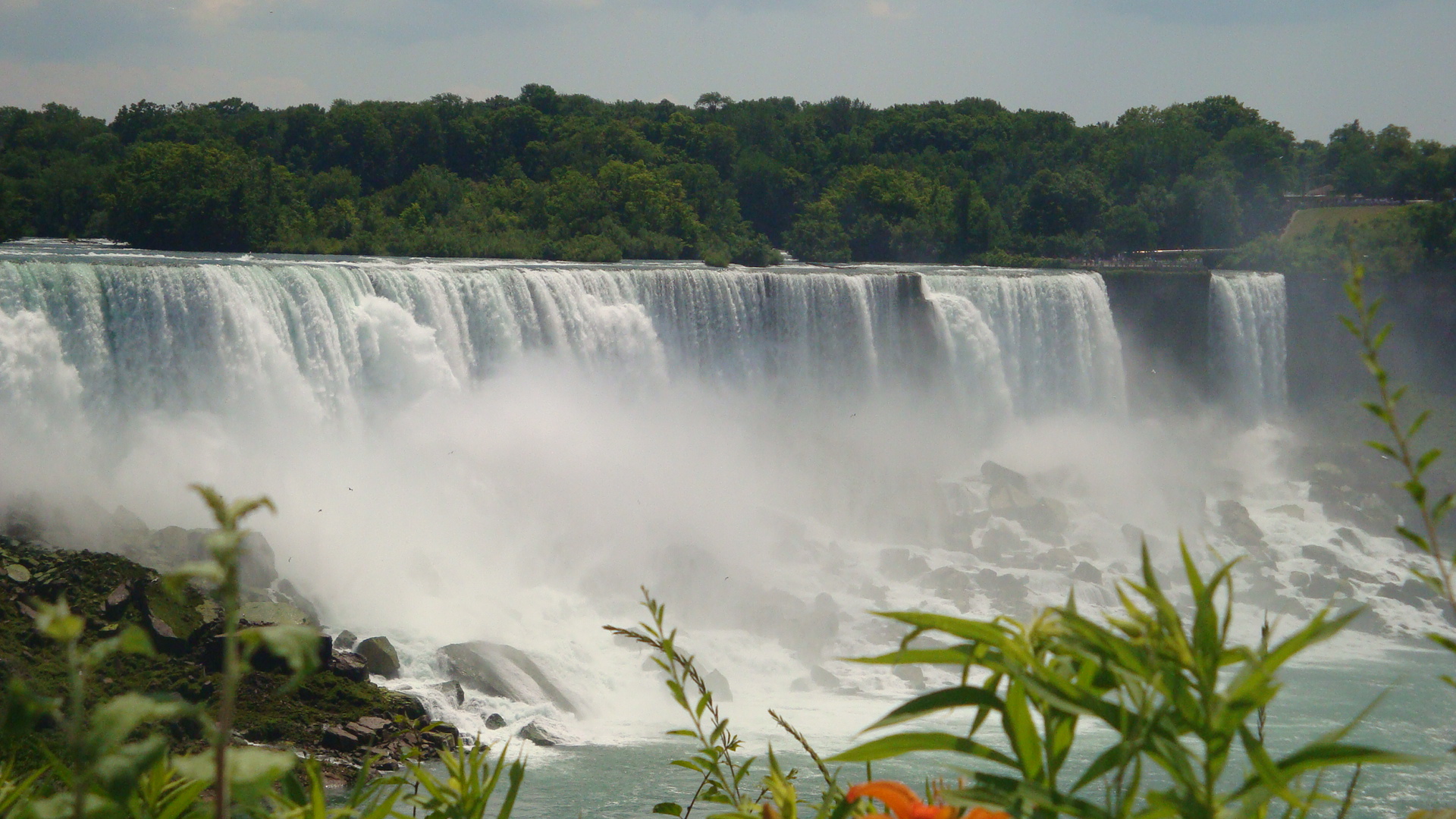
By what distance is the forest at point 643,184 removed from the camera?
34281 mm

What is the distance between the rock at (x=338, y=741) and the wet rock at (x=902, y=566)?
11.4 metres

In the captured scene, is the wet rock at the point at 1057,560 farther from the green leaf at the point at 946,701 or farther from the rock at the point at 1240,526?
the green leaf at the point at 946,701

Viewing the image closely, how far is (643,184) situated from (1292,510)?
23.6 metres

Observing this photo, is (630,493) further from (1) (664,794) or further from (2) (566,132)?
(2) (566,132)

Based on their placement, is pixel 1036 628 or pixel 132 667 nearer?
pixel 1036 628

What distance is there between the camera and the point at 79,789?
90 cm

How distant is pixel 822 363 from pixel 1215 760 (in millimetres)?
25570

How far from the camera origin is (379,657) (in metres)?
13.9

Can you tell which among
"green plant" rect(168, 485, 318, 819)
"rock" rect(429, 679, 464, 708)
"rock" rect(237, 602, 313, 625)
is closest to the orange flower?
"green plant" rect(168, 485, 318, 819)

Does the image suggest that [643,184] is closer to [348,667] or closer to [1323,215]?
[1323,215]

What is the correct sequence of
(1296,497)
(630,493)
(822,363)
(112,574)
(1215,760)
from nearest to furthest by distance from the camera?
(1215,760), (112,574), (630,493), (822,363), (1296,497)

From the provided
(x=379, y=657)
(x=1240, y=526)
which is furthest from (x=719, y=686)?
(x=1240, y=526)

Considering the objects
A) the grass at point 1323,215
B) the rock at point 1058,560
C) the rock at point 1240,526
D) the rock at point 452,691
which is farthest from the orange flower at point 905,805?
the grass at point 1323,215

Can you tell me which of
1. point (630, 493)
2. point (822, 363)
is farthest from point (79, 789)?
point (822, 363)
